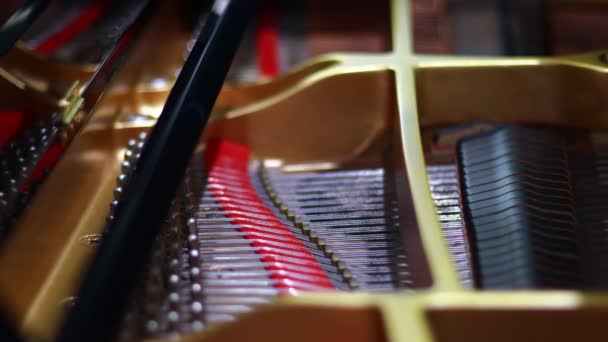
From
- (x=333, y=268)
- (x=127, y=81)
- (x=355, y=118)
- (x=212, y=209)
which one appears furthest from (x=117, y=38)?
(x=333, y=268)

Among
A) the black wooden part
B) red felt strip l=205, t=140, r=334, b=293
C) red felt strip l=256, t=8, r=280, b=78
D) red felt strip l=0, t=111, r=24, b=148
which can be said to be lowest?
red felt strip l=205, t=140, r=334, b=293

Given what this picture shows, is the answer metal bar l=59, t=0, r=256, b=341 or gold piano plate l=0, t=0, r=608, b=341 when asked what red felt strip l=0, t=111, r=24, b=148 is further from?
metal bar l=59, t=0, r=256, b=341

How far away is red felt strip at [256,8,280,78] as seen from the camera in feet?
7.38

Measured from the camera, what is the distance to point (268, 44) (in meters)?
2.34

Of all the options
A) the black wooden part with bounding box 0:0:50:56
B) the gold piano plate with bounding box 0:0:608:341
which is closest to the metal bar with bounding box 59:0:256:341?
the gold piano plate with bounding box 0:0:608:341

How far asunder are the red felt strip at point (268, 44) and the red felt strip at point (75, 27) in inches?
23.0

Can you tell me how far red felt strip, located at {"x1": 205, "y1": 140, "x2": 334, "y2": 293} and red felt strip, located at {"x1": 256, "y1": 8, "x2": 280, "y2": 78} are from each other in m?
0.54

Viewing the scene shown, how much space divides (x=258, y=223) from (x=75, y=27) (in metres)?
1.20

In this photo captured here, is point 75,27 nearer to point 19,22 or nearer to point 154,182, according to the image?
point 19,22

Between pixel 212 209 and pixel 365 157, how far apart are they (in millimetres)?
462

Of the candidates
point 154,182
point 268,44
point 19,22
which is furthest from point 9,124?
point 268,44

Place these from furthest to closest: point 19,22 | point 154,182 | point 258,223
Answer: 1. point 19,22
2. point 258,223
3. point 154,182

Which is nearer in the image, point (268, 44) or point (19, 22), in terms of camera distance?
point (19, 22)

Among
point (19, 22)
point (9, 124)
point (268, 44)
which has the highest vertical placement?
point (268, 44)
